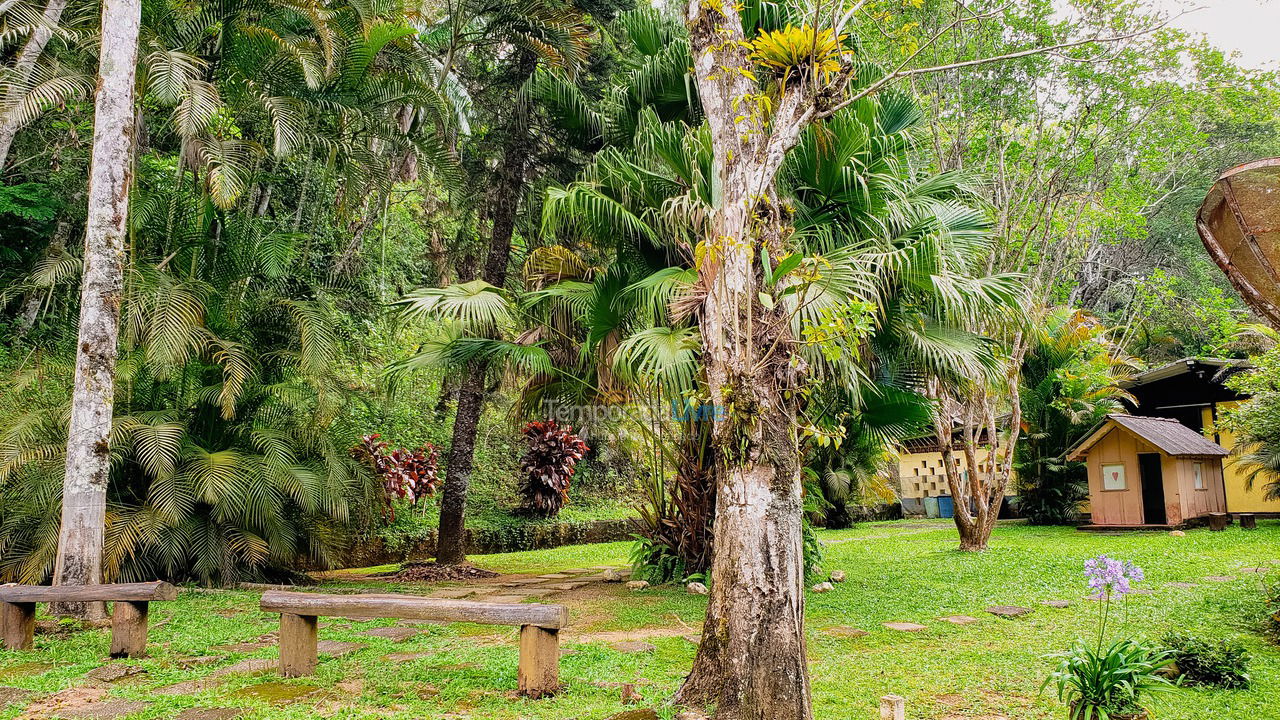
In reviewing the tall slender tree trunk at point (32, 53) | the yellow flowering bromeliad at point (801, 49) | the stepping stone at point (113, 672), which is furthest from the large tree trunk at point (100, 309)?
the yellow flowering bromeliad at point (801, 49)

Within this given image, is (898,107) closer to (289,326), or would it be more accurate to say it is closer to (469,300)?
(469,300)

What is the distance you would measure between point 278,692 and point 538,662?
4.90ft

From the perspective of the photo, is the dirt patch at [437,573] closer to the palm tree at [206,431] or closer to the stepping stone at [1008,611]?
the palm tree at [206,431]

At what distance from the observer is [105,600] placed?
17.5 feet

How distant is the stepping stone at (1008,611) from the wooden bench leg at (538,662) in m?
4.22

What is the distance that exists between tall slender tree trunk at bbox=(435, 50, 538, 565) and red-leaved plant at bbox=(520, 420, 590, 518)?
342 cm

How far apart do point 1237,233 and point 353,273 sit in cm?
1303

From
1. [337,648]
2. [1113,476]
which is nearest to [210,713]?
[337,648]

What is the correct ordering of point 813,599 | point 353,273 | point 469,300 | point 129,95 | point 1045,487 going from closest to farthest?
point 129,95
point 813,599
point 469,300
point 353,273
point 1045,487

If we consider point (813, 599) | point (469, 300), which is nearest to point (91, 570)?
point (469, 300)

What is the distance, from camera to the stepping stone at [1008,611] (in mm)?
6832

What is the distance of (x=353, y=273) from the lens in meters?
13.3

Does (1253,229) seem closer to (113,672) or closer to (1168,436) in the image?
(113,672)

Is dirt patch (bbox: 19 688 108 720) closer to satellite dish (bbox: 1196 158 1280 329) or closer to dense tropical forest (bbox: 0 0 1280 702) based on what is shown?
dense tropical forest (bbox: 0 0 1280 702)
